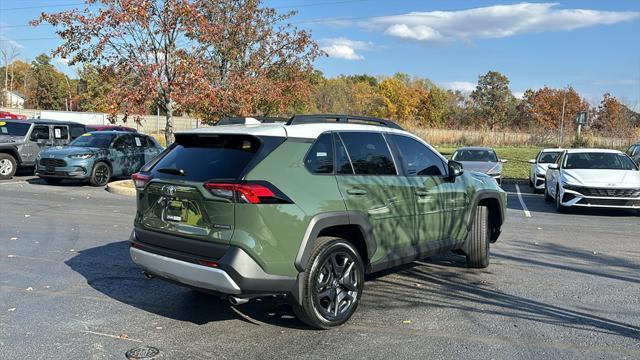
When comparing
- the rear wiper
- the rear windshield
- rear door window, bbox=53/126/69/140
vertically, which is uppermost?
rear door window, bbox=53/126/69/140

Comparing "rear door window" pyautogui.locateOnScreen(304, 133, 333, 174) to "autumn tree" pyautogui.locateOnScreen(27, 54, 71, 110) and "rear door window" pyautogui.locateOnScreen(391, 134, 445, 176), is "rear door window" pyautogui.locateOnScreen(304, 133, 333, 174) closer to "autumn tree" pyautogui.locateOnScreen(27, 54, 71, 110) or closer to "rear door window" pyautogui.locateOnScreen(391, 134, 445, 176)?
"rear door window" pyautogui.locateOnScreen(391, 134, 445, 176)

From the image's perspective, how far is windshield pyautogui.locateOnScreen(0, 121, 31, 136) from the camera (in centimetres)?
1759

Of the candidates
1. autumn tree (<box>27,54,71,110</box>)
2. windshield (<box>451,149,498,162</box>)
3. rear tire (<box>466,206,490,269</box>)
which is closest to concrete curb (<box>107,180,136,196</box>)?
rear tire (<box>466,206,490,269</box>)

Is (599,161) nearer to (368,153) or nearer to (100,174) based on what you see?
(368,153)

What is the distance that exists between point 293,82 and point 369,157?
15571mm

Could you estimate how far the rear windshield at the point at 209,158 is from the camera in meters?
4.38

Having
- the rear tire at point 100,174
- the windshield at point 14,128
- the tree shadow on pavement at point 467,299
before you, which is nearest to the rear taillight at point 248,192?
the tree shadow on pavement at point 467,299

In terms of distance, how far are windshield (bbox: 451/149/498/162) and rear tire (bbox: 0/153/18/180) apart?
14150 millimetres

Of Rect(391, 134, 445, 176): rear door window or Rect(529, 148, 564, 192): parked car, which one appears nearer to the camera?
Rect(391, 134, 445, 176): rear door window

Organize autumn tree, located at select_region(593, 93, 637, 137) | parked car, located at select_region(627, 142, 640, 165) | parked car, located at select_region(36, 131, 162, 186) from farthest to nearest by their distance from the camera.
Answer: autumn tree, located at select_region(593, 93, 637, 137), parked car, located at select_region(627, 142, 640, 165), parked car, located at select_region(36, 131, 162, 186)

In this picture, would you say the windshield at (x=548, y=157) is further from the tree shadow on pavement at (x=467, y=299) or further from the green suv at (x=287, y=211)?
the green suv at (x=287, y=211)

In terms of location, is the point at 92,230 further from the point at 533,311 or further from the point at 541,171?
the point at 541,171

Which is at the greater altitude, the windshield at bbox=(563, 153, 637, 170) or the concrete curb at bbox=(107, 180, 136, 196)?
the windshield at bbox=(563, 153, 637, 170)

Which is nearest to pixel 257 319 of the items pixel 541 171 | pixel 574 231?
pixel 574 231
